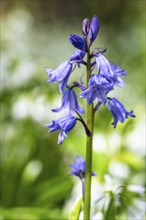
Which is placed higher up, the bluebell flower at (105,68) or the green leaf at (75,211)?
the bluebell flower at (105,68)

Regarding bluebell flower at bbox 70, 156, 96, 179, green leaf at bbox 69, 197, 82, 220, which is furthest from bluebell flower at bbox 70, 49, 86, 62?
green leaf at bbox 69, 197, 82, 220

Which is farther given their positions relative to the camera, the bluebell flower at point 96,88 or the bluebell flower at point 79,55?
the bluebell flower at point 79,55

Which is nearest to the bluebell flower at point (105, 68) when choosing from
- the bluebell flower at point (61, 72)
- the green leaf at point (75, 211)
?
the bluebell flower at point (61, 72)

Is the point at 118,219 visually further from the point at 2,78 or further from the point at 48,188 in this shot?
the point at 2,78

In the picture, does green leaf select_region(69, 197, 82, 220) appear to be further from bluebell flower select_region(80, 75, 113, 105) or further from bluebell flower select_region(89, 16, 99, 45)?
bluebell flower select_region(89, 16, 99, 45)

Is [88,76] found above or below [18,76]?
below

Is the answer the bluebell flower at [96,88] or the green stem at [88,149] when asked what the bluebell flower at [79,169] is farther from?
the bluebell flower at [96,88]

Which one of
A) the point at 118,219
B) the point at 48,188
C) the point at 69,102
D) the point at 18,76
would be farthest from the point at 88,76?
the point at 18,76

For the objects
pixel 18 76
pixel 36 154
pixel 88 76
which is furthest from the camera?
pixel 18 76

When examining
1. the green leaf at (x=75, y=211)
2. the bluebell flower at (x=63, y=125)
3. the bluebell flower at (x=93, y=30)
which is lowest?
the green leaf at (x=75, y=211)
